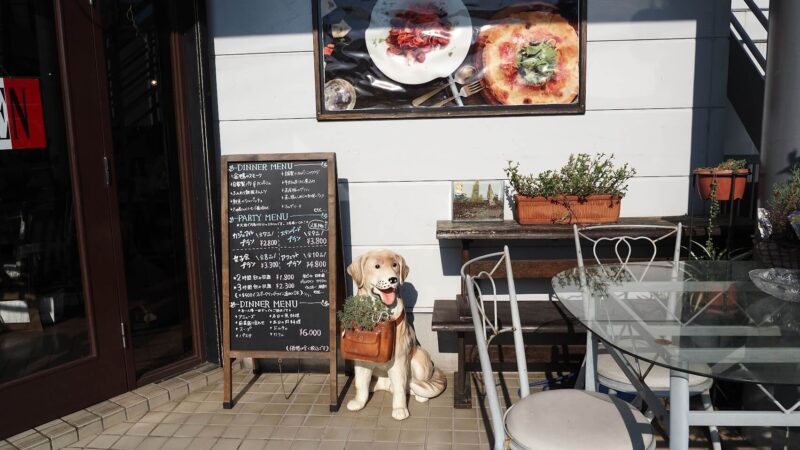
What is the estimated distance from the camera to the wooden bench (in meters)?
2.95

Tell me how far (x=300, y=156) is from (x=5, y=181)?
1425 millimetres

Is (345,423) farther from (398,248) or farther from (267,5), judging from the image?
(267,5)

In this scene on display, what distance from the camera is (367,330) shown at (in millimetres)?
2898

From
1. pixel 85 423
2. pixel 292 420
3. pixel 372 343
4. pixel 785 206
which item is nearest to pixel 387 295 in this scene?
pixel 372 343

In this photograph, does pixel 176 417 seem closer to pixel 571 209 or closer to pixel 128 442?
pixel 128 442

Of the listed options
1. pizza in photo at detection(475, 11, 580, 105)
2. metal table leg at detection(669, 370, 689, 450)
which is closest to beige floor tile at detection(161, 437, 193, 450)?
metal table leg at detection(669, 370, 689, 450)

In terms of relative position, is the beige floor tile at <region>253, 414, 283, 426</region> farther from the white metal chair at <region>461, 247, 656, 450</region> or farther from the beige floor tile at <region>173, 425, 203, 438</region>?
the white metal chair at <region>461, 247, 656, 450</region>

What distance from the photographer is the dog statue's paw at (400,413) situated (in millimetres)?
2898

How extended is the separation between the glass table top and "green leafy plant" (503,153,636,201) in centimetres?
52

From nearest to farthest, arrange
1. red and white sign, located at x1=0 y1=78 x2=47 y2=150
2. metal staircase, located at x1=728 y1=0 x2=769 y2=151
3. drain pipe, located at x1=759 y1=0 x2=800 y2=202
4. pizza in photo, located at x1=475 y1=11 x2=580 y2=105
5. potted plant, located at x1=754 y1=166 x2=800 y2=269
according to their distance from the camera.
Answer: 1. potted plant, located at x1=754 y1=166 x2=800 y2=269
2. drain pipe, located at x1=759 y1=0 x2=800 y2=202
3. red and white sign, located at x1=0 y1=78 x2=47 y2=150
4. pizza in photo, located at x1=475 y1=11 x2=580 y2=105
5. metal staircase, located at x1=728 y1=0 x2=769 y2=151

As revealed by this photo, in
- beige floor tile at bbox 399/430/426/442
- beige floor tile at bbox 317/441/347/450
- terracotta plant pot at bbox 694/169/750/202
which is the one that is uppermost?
terracotta plant pot at bbox 694/169/750/202

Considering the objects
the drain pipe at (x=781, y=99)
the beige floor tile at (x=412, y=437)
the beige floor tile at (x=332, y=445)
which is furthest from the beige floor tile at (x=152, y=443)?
the drain pipe at (x=781, y=99)

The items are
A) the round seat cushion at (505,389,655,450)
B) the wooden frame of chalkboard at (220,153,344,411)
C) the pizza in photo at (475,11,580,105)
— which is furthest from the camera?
the pizza in photo at (475,11,580,105)

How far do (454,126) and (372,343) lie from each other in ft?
4.47
